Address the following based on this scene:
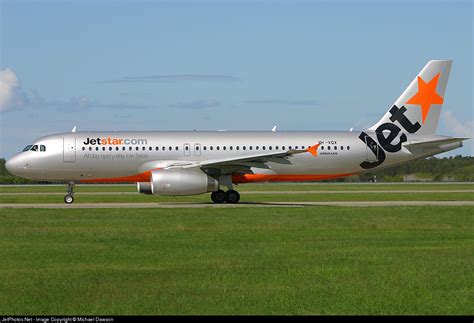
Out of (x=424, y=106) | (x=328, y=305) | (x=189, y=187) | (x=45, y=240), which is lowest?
(x=328, y=305)

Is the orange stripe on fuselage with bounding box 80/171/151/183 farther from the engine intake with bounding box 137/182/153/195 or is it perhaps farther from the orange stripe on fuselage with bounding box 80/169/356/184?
the engine intake with bounding box 137/182/153/195

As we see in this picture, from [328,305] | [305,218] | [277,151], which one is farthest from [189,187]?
[328,305]

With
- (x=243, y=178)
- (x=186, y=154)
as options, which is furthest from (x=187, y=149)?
(x=243, y=178)

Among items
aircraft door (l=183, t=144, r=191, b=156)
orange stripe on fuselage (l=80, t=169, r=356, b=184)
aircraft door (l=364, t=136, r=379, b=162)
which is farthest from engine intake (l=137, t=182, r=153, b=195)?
aircraft door (l=364, t=136, r=379, b=162)

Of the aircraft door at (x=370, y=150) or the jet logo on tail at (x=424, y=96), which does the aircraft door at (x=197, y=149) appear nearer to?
the aircraft door at (x=370, y=150)

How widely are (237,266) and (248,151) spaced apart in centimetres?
2433

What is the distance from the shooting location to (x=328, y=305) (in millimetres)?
10836

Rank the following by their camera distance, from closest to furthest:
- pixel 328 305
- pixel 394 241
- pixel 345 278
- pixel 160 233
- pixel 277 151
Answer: pixel 328 305, pixel 345 278, pixel 394 241, pixel 160 233, pixel 277 151

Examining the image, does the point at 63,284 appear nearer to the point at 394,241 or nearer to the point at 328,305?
the point at 328,305

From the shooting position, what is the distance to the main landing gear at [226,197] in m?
36.4

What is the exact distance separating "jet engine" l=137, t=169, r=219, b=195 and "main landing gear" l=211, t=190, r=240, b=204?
155cm

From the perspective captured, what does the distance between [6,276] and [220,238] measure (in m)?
6.76

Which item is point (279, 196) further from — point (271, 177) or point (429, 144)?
point (429, 144)

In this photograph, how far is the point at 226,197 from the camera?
36469 mm
